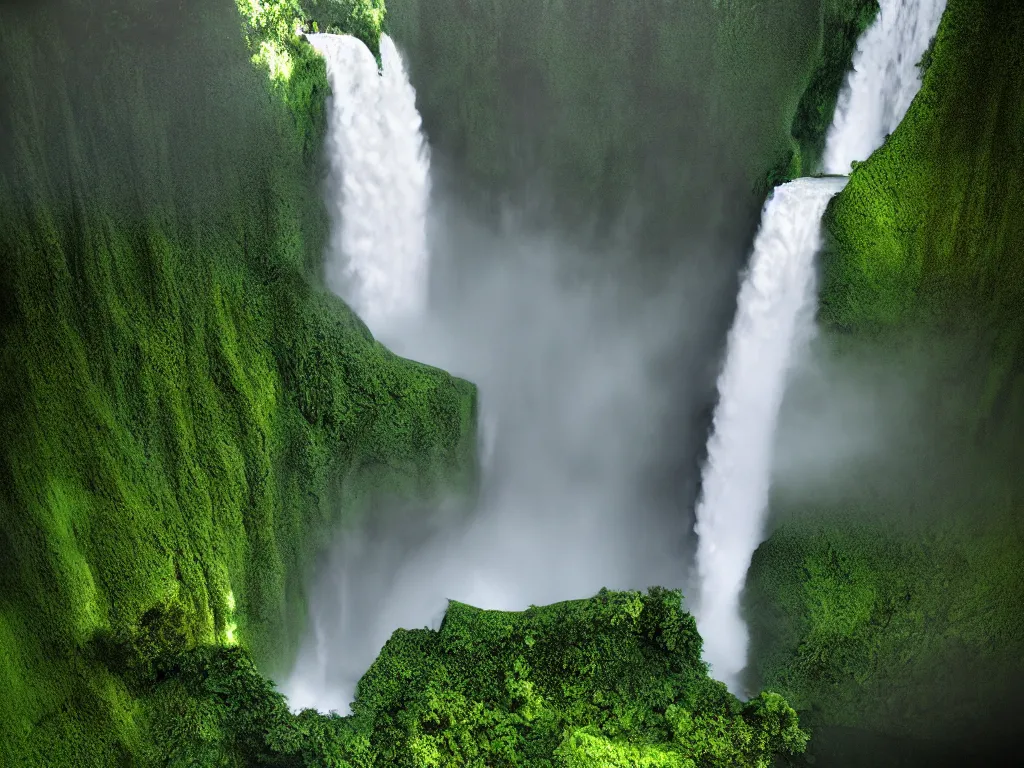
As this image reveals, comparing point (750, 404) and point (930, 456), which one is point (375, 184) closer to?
point (750, 404)

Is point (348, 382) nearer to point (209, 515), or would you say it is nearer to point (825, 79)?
point (209, 515)

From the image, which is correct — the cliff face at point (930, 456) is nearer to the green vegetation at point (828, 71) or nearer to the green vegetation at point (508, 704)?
the green vegetation at point (508, 704)

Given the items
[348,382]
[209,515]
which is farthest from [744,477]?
[209,515]

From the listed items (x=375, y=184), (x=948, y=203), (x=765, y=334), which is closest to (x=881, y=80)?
(x=948, y=203)

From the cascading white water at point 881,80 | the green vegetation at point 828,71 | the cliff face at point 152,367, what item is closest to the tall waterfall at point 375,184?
the cliff face at point 152,367

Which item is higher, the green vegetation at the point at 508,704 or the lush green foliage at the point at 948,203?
the lush green foliage at the point at 948,203

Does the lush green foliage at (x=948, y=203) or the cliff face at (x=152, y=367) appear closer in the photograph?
the cliff face at (x=152, y=367)

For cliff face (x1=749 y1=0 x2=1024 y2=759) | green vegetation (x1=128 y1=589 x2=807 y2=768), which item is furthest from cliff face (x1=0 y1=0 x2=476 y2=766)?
cliff face (x1=749 y1=0 x2=1024 y2=759)
